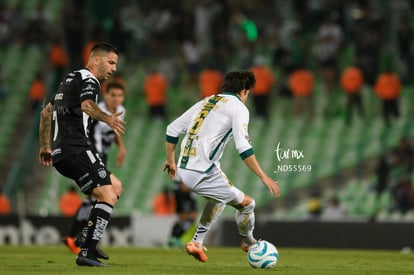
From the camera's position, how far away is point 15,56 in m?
31.0

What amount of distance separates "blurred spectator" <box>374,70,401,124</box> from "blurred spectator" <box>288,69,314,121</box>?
1.90 metres

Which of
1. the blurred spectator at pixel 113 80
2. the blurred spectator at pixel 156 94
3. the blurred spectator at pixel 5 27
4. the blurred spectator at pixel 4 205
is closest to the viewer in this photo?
the blurred spectator at pixel 113 80

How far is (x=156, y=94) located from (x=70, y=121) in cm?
1539

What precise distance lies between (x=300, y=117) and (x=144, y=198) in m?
4.11

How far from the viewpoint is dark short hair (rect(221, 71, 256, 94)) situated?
484 inches

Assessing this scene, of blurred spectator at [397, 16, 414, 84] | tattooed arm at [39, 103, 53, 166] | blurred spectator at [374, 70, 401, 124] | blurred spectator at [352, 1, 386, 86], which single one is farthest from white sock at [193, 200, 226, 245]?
blurred spectator at [397, 16, 414, 84]

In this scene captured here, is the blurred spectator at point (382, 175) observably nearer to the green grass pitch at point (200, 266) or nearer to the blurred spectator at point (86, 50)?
the green grass pitch at point (200, 266)

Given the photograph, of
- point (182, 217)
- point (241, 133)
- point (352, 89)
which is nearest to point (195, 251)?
point (241, 133)

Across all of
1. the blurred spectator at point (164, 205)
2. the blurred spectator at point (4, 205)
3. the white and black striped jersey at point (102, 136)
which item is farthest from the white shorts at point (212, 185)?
the blurred spectator at point (4, 205)

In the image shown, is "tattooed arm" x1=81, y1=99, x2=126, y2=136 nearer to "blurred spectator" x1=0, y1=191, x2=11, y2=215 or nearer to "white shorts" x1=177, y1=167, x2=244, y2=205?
"white shorts" x1=177, y1=167, x2=244, y2=205

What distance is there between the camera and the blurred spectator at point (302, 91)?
84.2 feet

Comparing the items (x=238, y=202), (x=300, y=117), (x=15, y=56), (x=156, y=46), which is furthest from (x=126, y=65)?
(x=238, y=202)

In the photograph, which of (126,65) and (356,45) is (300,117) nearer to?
(356,45)

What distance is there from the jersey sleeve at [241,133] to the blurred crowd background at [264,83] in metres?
10.0
